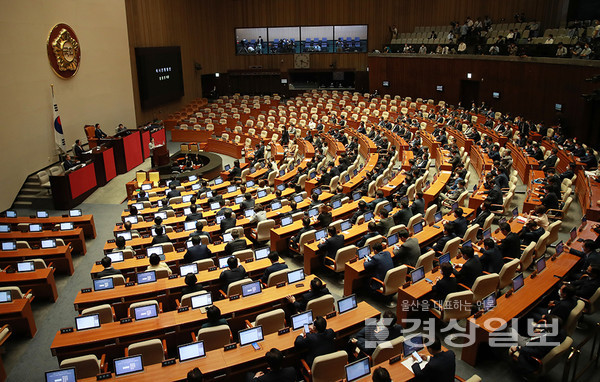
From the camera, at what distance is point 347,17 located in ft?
107

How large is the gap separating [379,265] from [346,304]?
1477mm

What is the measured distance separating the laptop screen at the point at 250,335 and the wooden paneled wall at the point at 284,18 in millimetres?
22658

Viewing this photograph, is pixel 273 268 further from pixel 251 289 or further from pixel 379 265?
pixel 379 265

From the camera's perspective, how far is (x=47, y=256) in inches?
376

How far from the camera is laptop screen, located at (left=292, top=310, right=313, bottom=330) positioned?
19.7 ft

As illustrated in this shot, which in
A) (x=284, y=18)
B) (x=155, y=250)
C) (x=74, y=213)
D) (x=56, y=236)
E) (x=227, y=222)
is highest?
(x=284, y=18)

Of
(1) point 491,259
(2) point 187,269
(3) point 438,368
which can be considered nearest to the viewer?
(3) point 438,368

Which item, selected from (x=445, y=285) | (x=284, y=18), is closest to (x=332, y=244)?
(x=445, y=285)

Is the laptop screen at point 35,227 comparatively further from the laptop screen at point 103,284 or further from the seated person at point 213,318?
the seated person at point 213,318

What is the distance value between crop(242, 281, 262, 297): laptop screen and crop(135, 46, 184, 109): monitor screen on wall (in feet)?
64.9

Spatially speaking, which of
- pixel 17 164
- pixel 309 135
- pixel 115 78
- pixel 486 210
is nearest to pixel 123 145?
pixel 17 164

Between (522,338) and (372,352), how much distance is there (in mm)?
2203

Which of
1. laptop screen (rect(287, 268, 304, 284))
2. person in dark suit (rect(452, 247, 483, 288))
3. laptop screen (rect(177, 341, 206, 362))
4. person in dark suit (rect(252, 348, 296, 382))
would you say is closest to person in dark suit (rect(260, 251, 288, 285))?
laptop screen (rect(287, 268, 304, 284))

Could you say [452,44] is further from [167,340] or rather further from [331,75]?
[167,340]
